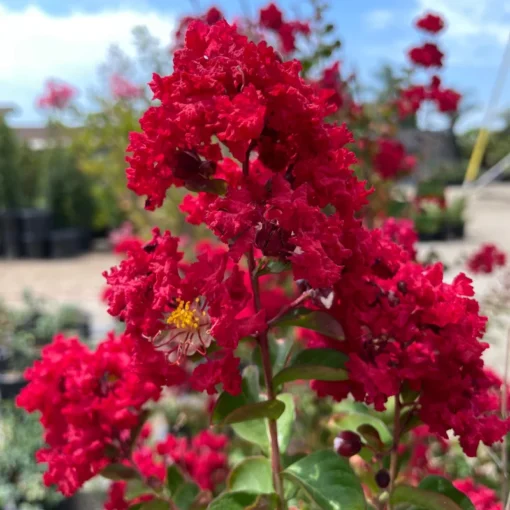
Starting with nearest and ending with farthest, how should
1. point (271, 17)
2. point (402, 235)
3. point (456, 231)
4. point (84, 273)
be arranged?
point (402, 235)
point (271, 17)
point (84, 273)
point (456, 231)

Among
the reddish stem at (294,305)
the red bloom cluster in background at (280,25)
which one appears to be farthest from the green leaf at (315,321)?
the red bloom cluster in background at (280,25)

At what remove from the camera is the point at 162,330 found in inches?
26.4

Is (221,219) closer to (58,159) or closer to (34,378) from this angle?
(34,378)

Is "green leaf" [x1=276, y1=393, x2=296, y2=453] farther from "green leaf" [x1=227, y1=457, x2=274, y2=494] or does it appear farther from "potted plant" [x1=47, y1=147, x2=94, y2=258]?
"potted plant" [x1=47, y1=147, x2=94, y2=258]

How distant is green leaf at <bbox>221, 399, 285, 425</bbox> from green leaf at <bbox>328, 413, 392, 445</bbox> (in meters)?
0.24

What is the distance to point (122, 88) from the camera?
149 inches

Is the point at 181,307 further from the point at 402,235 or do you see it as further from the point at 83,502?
the point at 83,502

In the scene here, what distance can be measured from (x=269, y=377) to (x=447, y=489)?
0.84 ft

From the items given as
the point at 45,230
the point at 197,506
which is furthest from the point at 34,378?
the point at 45,230

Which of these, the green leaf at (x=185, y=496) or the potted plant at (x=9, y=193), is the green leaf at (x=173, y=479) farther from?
the potted plant at (x=9, y=193)

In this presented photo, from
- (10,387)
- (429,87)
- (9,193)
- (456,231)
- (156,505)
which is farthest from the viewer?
(9,193)

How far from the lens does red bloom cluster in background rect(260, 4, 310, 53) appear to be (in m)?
1.87

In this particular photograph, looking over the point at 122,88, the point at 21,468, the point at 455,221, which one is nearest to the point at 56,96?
the point at 122,88

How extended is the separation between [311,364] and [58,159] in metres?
10.1
